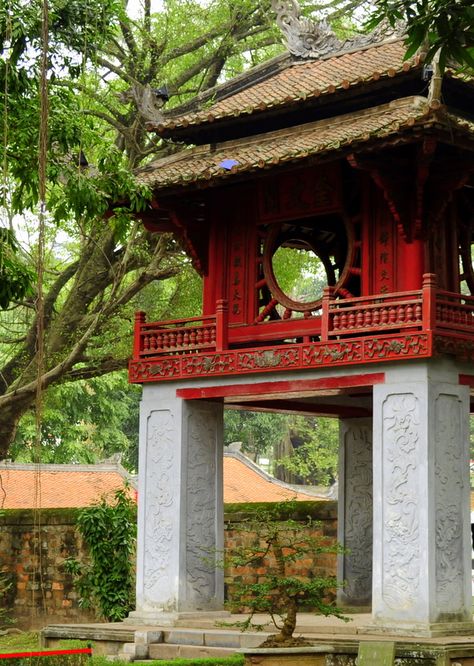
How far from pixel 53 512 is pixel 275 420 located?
2060 cm

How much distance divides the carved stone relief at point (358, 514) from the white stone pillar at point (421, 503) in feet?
11.7

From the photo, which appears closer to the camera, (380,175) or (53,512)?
(380,175)

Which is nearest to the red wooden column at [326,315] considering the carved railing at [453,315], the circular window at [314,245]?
the circular window at [314,245]

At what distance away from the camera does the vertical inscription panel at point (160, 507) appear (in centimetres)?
1594

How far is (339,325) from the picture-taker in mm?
14844

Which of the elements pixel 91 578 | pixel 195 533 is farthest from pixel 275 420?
pixel 195 533

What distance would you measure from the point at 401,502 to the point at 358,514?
3897 millimetres

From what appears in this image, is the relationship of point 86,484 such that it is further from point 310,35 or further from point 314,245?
point 310,35

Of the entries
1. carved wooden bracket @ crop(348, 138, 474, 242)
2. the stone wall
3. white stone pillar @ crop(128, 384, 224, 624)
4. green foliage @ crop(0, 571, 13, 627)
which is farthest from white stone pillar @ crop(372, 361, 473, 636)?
green foliage @ crop(0, 571, 13, 627)

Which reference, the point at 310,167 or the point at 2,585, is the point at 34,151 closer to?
the point at 310,167

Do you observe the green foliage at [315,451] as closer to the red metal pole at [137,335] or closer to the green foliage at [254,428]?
the green foliage at [254,428]

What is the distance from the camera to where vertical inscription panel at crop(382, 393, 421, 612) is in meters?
13.7

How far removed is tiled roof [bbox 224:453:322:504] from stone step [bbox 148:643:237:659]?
13492 millimetres

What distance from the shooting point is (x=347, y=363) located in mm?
14477
